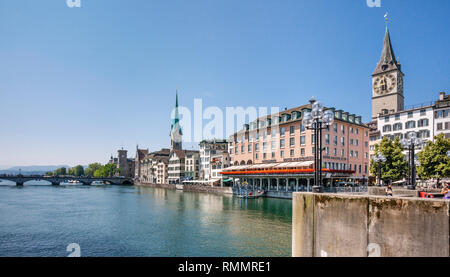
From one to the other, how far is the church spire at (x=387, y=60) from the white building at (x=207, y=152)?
223 ft

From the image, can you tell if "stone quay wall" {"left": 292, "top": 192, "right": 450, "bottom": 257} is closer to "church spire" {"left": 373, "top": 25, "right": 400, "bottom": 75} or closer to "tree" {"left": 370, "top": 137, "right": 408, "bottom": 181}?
"tree" {"left": 370, "top": 137, "right": 408, "bottom": 181}

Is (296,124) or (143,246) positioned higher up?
(296,124)

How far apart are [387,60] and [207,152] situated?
7864cm

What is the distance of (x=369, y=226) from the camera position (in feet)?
25.5

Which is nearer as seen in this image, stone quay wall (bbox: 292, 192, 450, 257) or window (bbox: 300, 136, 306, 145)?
stone quay wall (bbox: 292, 192, 450, 257)

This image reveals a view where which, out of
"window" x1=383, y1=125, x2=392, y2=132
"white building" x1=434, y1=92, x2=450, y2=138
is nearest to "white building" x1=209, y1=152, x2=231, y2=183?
"window" x1=383, y1=125, x2=392, y2=132

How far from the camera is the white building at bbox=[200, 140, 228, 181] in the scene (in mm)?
109125

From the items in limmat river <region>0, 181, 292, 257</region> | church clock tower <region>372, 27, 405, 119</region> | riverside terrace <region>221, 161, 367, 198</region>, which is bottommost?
limmat river <region>0, 181, 292, 257</region>

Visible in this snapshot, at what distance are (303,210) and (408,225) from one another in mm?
3464

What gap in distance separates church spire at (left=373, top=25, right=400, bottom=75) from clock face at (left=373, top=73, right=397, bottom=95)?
270cm

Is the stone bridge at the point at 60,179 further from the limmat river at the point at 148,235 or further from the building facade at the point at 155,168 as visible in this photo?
the limmat river at the point at 148,235
